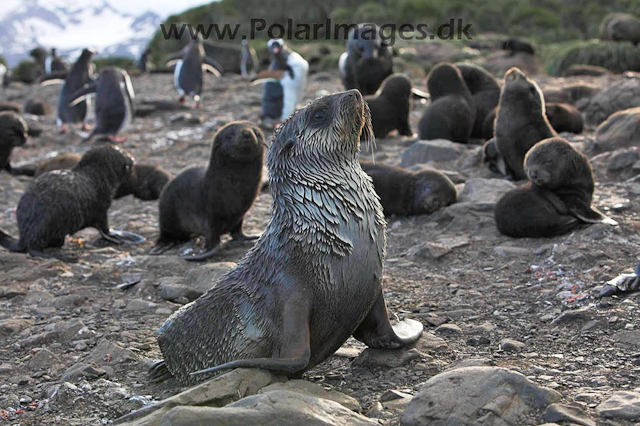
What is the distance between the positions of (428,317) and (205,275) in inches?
65.0

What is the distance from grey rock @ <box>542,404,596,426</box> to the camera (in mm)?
2891

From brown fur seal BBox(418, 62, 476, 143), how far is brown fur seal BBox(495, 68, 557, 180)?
1669 mm

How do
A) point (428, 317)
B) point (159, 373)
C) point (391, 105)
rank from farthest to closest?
1. point (391, 105)
2. point (428, 317)
3. point (159, 373)

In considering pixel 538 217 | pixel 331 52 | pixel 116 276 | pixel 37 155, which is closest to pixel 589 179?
pixel 538 217

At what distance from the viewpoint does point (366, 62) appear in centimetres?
1269

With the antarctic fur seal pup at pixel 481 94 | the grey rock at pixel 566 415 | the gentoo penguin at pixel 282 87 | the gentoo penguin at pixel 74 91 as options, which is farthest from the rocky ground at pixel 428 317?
the gentoo penguin at pixel 74 91

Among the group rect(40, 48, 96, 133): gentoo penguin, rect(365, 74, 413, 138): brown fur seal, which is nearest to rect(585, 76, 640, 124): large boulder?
rect(365, 74, 413, 138): brown fur seal

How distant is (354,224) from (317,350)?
61cm

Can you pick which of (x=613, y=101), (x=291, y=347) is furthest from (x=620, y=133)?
(x=291, y=347)

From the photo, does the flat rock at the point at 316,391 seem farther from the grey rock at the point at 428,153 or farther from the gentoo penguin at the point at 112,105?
the gentoo penguin at the point at 112,105

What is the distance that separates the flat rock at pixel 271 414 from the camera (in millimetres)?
2746

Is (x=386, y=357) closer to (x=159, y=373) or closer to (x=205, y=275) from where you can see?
(x=159, y=373)

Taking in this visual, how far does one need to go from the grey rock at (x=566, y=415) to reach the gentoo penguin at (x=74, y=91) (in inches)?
520

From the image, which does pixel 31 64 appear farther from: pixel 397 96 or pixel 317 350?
pixel 317 350
